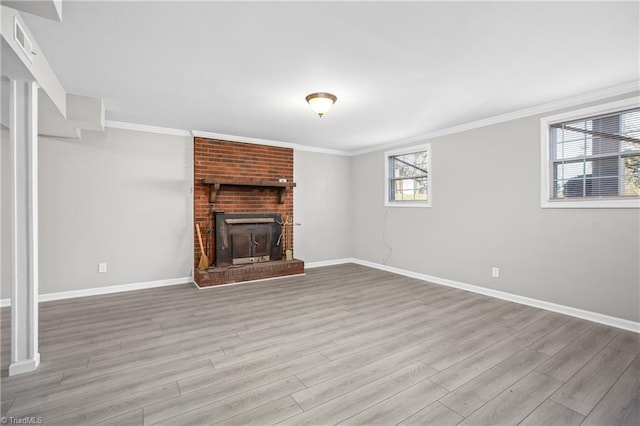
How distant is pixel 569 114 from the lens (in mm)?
3402

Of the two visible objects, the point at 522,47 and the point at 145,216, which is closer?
the point at 522,47

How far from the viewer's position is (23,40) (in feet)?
6.28

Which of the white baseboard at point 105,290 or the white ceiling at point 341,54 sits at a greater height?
the white ceiling at point 341,54

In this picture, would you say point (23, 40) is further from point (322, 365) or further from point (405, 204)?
point (405, 204)

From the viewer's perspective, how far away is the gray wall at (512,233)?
3107 mm

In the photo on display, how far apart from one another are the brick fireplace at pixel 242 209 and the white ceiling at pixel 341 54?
4.10 ft

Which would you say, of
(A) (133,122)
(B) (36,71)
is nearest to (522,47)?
(B) (36,71)

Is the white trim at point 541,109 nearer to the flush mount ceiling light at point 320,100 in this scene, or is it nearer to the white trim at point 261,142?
the white trim at point 261,142

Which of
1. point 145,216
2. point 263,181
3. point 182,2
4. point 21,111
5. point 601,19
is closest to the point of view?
point 182,2

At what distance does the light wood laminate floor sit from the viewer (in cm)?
179

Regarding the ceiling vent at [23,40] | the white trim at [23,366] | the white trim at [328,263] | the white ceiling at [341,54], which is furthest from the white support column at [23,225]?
the white trim at [328,263]

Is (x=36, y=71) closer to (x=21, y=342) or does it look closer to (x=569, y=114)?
(x=21, y=342)

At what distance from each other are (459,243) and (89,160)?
543cm

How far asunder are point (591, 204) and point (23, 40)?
16.7ft
